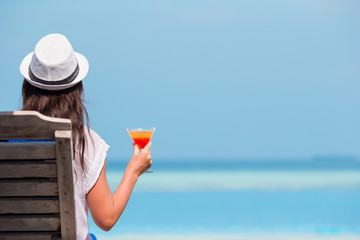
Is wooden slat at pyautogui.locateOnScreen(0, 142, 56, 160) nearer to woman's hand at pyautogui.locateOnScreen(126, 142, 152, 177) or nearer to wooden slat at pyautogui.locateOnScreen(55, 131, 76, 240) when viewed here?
wooden slat at pyautogui.locateOnScreen(55, 131, 76, 240)

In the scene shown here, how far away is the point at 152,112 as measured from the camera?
22984mm

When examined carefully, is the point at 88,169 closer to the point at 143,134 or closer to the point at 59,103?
the point at 59,103

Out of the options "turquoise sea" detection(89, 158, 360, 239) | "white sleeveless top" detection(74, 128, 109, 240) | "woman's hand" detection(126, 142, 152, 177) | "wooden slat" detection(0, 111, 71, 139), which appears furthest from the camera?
"turquoise sea" detection(89, 158, 360, 239)

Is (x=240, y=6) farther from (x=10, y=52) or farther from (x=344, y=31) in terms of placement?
(x=10, y=52)

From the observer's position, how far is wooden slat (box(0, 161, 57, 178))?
1288 mm

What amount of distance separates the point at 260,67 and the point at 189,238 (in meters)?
17.9

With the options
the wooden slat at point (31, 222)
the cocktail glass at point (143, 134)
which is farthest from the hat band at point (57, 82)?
the cocktail glass at point (143, 134)

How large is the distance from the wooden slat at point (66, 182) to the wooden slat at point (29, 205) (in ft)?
0.09

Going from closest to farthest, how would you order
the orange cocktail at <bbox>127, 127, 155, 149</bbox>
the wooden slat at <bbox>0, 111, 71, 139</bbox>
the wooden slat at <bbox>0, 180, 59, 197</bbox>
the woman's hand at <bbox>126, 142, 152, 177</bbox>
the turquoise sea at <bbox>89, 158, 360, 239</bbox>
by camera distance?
the wooden slat at <bbox>0, 111, 71, 139</bbox>
the wooden slat at <bbox>0, 180, 59, 197</bbox>
the woman's hand at <bbox>126, 142, 152, 177</bbox>
the orange cocktail at <bbox>127, 127, 155, 149</bbox>
the turquoise sea at <bbox>89, 158, 360, 239</bbox>

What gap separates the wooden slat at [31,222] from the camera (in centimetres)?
134

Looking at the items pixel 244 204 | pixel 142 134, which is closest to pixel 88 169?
pixel 142 134

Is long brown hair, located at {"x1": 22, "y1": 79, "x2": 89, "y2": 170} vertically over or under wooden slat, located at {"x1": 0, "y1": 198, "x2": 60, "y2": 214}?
over

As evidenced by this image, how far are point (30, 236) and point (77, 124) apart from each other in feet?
1.13

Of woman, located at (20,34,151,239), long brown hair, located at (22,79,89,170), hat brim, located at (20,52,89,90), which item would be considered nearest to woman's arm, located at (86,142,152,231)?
woman, located at (20,34,151,239)
